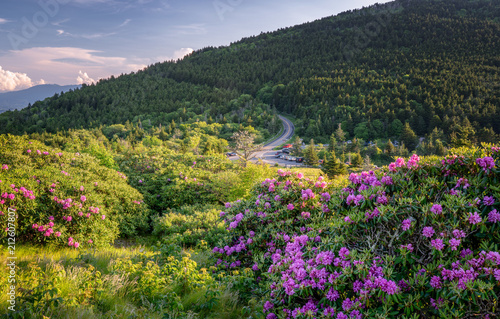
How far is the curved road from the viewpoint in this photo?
60987mm

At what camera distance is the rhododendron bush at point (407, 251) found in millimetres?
2422

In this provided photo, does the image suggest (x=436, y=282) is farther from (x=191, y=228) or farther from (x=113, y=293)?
(x=191, y=228)

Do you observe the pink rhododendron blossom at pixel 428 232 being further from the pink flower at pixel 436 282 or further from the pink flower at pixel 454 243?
the pink flower at pixel 436 282

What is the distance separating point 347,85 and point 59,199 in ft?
398

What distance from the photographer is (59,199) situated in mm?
6832

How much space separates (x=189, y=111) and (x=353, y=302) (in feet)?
383

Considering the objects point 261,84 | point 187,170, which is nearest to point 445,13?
point 261,84

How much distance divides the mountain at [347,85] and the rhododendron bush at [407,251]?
253 feet

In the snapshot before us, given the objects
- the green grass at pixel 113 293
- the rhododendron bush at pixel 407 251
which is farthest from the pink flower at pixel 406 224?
the green grass at pixel 113 293

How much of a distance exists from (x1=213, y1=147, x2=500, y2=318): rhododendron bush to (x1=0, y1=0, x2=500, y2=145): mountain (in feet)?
253

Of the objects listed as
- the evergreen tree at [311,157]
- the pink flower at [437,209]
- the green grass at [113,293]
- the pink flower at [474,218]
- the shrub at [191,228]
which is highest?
the pink flower at [437,209]

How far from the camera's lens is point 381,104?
9200 cm

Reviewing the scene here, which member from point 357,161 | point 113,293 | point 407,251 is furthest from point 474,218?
point 357,161

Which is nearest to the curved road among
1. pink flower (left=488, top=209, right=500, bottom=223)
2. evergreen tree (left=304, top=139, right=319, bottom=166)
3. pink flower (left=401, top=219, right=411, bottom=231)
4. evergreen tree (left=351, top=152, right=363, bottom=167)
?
evergreen tree (left=304, top=139, right=319, bottom=166)
